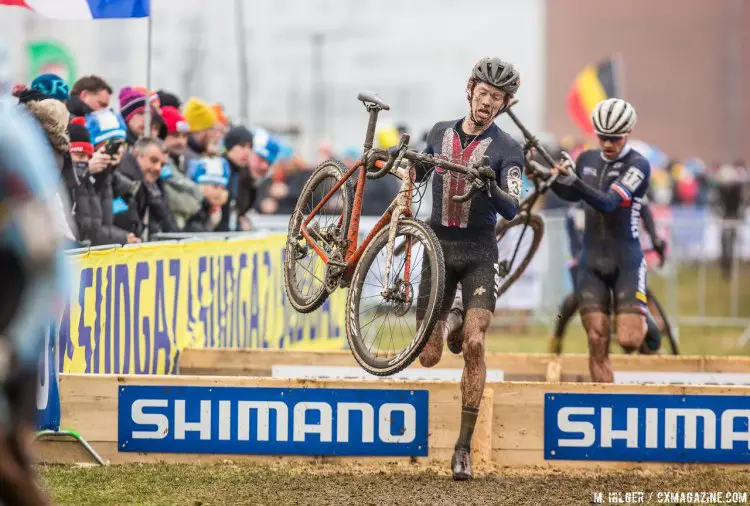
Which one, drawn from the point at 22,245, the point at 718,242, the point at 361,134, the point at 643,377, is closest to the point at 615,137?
the point at 643,377

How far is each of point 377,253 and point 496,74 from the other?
1.31m

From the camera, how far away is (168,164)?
507 inches

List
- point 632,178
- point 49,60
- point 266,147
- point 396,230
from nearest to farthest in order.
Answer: point 396,230
point 632,178
point 266,147
point 49,60

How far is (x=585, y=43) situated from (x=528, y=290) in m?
36.6

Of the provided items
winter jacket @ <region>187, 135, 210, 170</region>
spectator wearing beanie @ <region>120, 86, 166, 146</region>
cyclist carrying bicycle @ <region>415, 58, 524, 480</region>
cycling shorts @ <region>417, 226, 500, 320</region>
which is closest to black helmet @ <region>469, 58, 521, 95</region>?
cyclist carrying bicycle @ <region>415, 58, 524, 480</region>

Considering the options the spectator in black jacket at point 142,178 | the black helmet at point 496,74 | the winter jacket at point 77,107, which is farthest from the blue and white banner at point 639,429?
the winter jacket at point 77,107

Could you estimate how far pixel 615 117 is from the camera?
10.8 meters

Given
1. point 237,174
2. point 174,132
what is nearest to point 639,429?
point 174,132

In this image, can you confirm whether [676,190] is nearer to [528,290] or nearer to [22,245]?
[528,290]

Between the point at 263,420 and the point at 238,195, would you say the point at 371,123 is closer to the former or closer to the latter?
the point at 263,420

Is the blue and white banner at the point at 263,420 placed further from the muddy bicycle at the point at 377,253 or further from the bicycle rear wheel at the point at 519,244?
the bicycle rear wheel at the point at 519,244

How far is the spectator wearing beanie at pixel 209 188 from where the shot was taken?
1315 cm

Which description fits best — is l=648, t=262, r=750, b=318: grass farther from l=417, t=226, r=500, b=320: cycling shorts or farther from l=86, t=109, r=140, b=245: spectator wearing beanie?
l=417, t=226, r=500, b=320: cycling shorts

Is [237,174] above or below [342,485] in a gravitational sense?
above
